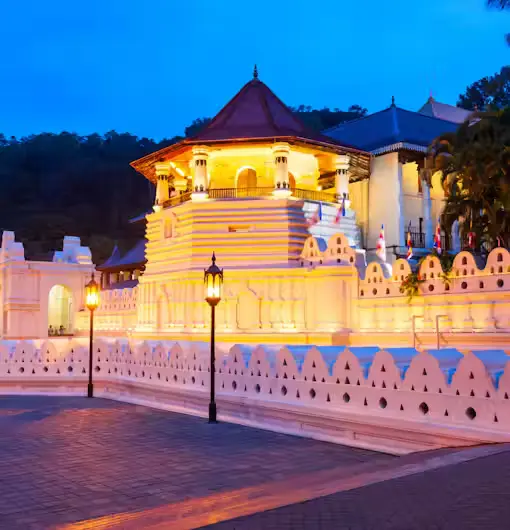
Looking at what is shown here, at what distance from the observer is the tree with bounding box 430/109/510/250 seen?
60.7 ft

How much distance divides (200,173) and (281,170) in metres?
3.15

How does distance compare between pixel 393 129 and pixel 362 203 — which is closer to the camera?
pixel 393 129

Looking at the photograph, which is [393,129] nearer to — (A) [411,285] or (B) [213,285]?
(A) [411,285]

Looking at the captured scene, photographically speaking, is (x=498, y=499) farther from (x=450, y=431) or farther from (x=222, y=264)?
(x=222, y=264)

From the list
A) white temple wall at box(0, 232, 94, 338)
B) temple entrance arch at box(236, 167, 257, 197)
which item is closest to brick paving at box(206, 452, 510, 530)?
temple entrance arch at box(236, 167, 257, 197)

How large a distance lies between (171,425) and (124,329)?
19303mm

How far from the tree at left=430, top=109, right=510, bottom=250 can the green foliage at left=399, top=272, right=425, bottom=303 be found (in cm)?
308

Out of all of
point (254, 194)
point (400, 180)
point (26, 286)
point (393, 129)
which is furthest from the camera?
point (26, 286)

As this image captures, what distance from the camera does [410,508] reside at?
4.61 m

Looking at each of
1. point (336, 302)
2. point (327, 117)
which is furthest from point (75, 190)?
point (336, 302)

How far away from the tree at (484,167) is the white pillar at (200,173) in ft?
27.6

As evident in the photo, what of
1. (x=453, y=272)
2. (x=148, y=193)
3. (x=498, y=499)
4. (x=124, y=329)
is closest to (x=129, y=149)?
(x=148, y=193)

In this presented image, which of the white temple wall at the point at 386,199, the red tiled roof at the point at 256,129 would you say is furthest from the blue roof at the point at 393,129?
the red tiled roof at the point at 256,129

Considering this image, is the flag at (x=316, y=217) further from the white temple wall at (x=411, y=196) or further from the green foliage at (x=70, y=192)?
the green foliage at (x=70, y=192)
